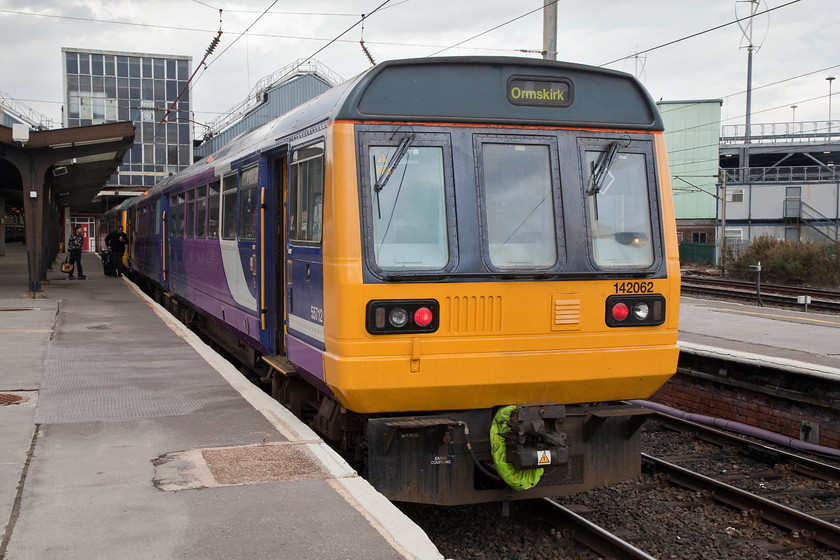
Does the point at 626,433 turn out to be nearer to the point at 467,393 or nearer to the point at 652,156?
the point at 467,393

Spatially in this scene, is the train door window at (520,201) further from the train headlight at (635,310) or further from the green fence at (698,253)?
the green fence at (698,253)

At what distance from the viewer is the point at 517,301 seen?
5.31m

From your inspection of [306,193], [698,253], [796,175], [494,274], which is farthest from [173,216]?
[796,175]

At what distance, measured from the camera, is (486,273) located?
523 centimetres

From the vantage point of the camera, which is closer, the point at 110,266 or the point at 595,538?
the point at 595,538

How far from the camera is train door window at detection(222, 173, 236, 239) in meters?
8.68

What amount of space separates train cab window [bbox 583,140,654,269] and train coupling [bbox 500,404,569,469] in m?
1.07

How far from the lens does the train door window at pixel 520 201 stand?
17.6 ft

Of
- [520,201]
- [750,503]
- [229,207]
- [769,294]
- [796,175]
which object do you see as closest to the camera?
[520,201]

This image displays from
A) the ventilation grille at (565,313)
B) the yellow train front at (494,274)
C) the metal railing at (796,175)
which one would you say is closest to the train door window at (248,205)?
the yellow train front at (494,274)

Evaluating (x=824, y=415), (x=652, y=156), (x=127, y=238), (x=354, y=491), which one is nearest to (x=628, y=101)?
(x=652, y=156)

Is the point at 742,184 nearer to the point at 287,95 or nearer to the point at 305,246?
the point at 287,95

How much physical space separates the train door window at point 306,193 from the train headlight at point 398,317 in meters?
0.85

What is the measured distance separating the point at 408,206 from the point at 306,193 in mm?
1100
